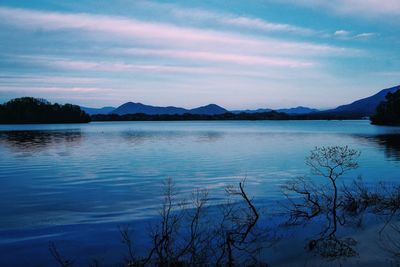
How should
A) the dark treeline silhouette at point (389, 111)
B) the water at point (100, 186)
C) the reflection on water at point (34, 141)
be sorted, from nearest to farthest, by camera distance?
the water at point (100, 186) < the reflection on water at point (34, 141) < the dark treeline silhouette at point (389, 111)

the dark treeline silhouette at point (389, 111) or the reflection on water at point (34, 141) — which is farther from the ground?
the dark treeline silhouette at point (389, 111)

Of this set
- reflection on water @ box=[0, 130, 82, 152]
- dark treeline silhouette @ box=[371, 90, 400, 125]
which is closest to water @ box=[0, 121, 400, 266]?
reflection on water @ box=[0, 130, 82, 152]

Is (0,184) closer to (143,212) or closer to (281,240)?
(143,212)

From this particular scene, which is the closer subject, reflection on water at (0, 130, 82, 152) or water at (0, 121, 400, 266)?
water at (0, 121, 400, 266)

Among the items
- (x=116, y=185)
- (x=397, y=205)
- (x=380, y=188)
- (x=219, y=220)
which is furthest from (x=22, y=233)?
(x=380, y=188)

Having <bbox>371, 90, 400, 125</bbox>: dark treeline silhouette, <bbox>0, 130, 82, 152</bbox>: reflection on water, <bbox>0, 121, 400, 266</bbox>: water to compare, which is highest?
<bbox>371, 90, 400, 125</bbox>: dark treeline silhouette

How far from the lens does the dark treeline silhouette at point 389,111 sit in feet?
474

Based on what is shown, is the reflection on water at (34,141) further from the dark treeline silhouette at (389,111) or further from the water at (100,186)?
the dark treeline silhouette at (389,111)

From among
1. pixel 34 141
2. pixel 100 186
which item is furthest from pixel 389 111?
pixel 100 186

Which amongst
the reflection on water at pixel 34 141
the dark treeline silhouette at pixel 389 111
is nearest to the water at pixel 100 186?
the reflection on water at pixel 34 141

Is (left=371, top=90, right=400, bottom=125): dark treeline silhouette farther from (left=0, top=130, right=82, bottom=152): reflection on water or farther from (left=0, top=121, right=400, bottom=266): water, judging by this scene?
(left=0, top=130, right=82, bottom=152): reflection on water

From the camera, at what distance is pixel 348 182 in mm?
29609

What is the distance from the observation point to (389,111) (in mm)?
153875

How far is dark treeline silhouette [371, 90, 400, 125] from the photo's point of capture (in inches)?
5685
